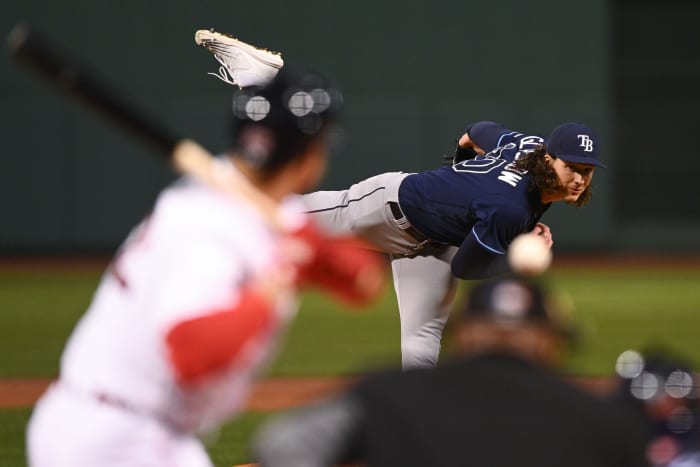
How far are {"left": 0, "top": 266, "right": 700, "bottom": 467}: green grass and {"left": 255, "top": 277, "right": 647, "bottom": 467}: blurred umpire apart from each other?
158 inches

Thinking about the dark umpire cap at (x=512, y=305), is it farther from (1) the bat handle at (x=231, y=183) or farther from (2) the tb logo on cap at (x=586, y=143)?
(2) the tb logo on cap at (x=586, y=143)

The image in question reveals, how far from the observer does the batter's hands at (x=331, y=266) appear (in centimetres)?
253

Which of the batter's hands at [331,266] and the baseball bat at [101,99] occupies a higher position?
the baseball bat at [101,99]

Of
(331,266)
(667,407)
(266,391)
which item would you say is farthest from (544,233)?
(266,391)

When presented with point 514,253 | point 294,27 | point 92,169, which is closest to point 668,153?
point 294,27

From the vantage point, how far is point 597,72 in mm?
20453

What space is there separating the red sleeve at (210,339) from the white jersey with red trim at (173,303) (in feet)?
0.08

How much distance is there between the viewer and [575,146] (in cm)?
559

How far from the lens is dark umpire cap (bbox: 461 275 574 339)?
2.21 m

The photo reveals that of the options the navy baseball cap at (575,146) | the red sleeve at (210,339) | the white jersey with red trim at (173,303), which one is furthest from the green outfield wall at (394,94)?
the red sleeve at (210,339)

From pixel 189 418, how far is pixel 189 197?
53 cm

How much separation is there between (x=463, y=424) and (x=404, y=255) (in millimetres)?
4279

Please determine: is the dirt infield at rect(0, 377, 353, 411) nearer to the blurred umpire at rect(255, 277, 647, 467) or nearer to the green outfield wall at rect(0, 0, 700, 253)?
the blurred umpire at rect(255, 277, 647, 467)

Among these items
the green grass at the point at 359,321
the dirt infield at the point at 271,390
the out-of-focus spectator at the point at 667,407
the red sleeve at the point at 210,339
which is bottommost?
the green grass at the point at 359,321
